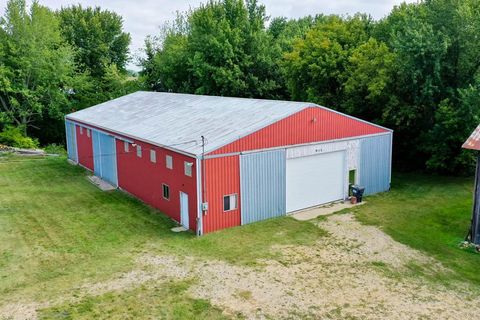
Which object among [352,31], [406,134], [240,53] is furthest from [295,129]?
[240,53]

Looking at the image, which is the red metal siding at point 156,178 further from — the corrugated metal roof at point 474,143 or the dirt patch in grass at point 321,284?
the corrugated metal roof at point 474,143

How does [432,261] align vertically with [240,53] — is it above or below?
below

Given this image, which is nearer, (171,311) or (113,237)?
(171,311)

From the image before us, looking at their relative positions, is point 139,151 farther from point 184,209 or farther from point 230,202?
point 230,202

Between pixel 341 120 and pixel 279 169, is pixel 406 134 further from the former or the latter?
pixel 279 169

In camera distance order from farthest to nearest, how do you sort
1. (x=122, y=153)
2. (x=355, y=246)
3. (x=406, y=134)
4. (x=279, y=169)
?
(x=406, y=134) < (x=122, y=153) < (x=279, y=169) < (x=355, y=246)
